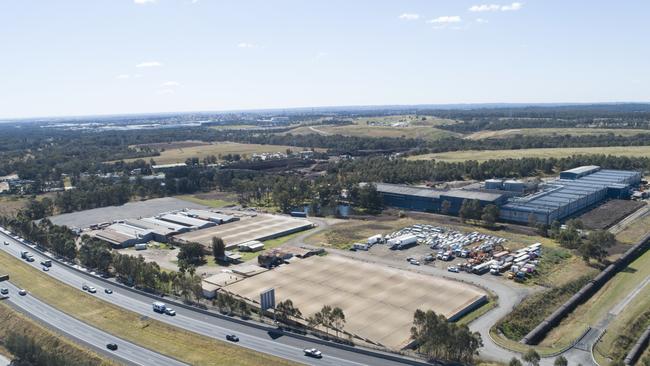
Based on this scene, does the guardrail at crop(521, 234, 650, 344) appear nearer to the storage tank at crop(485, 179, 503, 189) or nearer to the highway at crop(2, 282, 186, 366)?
the highway at crop(2, 282, 186, 366)

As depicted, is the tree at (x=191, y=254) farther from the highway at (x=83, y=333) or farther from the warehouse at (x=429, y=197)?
the warehouse at (x=429, y=197)

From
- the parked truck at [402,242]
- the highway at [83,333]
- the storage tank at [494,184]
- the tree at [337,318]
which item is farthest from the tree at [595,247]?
the highway at [83,333]

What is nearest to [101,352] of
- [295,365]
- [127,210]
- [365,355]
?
[295,365]

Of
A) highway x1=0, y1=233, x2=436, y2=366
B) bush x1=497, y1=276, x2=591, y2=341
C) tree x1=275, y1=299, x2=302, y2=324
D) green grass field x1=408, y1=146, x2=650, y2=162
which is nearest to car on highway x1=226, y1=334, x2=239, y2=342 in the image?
highway x1=0, y1=233, x2=436, y2=366

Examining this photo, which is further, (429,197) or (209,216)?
(429,197)

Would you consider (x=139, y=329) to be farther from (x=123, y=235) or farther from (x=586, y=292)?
(x=586, y=292)

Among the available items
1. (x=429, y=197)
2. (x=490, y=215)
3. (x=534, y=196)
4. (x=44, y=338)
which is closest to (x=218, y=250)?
(x=44, y=338)

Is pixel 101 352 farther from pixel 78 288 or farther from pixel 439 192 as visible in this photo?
pixel 439 192

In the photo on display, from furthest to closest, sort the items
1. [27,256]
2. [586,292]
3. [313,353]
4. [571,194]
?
[571,194] < [27,256] < [586,292] < [313,353]
